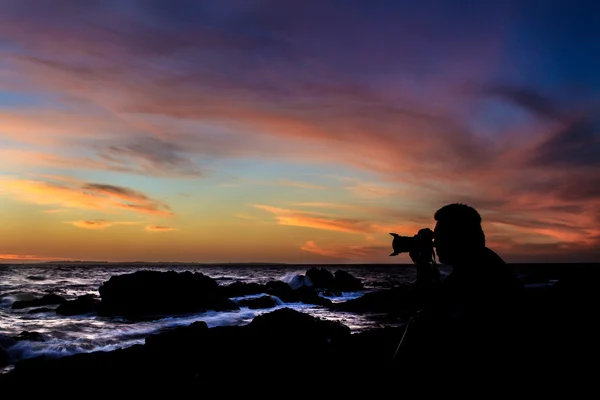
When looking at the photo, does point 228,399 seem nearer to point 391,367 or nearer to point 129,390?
point 129,390

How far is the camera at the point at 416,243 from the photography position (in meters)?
3.74

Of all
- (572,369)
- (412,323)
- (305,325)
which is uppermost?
(412,323)

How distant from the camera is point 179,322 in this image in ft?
80.7

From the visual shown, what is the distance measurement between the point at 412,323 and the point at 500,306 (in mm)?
591

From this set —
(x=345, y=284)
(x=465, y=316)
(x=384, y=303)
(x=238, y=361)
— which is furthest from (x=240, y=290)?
(x=465, y=316)

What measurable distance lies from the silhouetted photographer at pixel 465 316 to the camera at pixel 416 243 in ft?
1.89

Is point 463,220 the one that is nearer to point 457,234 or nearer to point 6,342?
point 457,234

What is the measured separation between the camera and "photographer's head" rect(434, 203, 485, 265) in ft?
10.2

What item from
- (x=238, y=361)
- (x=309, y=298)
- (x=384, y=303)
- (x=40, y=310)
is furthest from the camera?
(x=309, y=298)

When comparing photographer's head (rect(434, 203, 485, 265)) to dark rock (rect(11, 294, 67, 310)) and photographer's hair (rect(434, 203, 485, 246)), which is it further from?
dark rock (rect(11, 294, 67, 310))

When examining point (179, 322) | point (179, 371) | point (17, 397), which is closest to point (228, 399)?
point (179, 371)

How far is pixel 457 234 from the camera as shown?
3.17m

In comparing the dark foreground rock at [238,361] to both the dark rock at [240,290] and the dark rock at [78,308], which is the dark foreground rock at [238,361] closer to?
the dark rock at [78,308]

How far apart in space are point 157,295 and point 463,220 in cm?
2894
